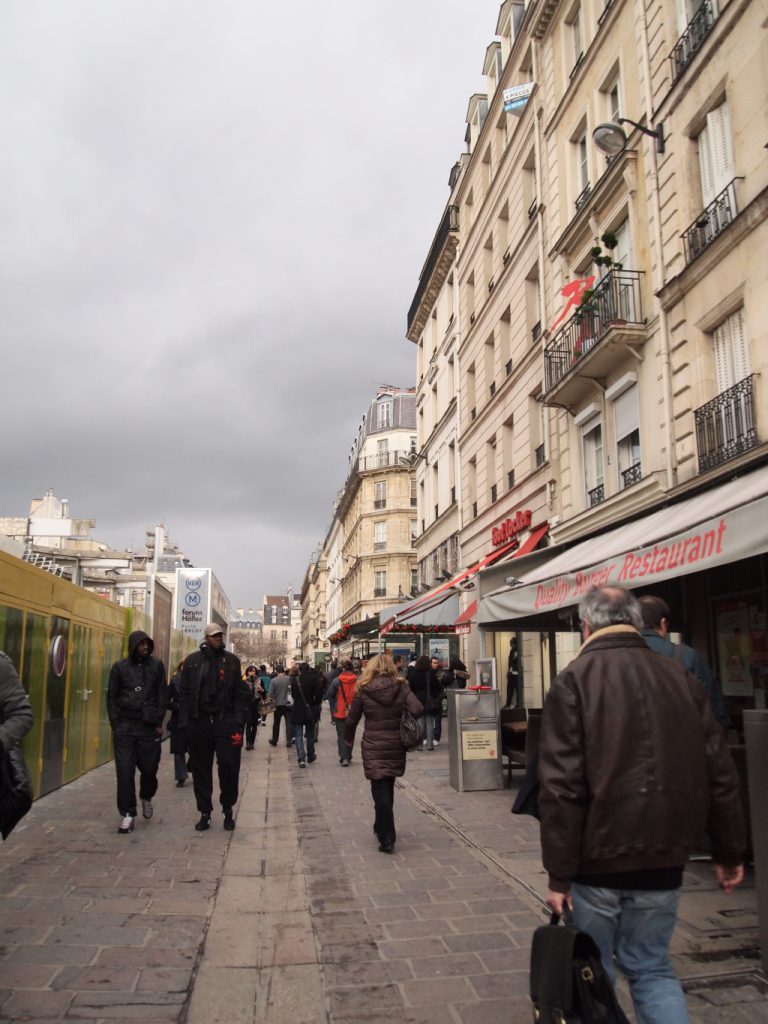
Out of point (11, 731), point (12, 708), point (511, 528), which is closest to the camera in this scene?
point (11, 731)

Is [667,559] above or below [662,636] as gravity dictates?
above

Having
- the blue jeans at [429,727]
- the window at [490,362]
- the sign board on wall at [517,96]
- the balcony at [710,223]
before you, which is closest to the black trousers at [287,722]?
the blue jeans at [429,727]

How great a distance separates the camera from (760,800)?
4.18m

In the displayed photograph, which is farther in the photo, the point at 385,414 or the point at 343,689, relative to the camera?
the point at 385,414

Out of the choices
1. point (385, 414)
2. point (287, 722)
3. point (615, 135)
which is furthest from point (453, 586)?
point (385, 414)

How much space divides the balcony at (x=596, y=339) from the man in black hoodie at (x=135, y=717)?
370 inches

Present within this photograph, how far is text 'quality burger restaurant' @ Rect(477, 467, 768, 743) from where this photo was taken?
18.9 feet

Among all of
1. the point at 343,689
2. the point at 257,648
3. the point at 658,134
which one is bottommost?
the point at 343,689

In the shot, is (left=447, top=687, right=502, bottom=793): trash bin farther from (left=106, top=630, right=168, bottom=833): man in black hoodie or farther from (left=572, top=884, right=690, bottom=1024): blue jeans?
(left=572, top=884, right=690, bottom=1024): blue jeans

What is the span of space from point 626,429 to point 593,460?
1.71m

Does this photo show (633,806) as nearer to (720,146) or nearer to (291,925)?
(291,925)

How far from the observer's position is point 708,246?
1152 centimetres

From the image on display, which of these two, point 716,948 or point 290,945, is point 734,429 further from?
point 290,945

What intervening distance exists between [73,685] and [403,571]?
4499 centimetres
